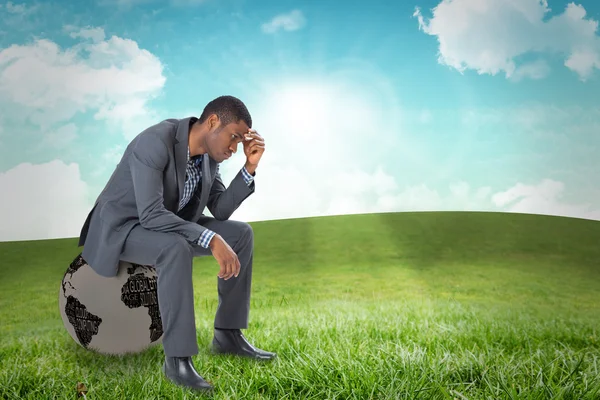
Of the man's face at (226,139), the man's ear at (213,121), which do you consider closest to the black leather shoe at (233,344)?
the man's face at (226,139)

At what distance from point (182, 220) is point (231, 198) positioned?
71cm

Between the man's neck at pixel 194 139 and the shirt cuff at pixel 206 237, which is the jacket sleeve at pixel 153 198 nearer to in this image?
the shirt cuff at pixel 206 237

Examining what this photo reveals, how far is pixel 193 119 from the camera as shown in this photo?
3.88 meters

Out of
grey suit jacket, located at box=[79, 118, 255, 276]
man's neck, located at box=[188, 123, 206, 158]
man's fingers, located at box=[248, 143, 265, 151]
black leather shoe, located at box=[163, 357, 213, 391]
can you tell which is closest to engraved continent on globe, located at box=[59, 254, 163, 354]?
grey suit jacket, located at box=[79, 118, 255, 276]

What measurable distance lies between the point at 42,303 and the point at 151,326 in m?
6.36

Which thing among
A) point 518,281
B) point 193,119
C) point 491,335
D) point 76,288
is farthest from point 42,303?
point 518,281

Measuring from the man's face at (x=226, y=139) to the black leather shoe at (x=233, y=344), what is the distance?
1303mm

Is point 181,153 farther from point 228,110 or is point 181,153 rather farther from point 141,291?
point 141,291

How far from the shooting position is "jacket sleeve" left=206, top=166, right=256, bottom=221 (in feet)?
13.6

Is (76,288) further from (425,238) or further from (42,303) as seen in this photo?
(425,238)

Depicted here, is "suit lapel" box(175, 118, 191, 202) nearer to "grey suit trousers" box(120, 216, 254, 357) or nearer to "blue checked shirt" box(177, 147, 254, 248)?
"blue checked shirt" box(177, 147, 254, 248)

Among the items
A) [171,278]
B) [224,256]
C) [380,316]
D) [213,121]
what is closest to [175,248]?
[171,278]

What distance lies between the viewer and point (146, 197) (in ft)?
11.4

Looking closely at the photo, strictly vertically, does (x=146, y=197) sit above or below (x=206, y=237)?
above
